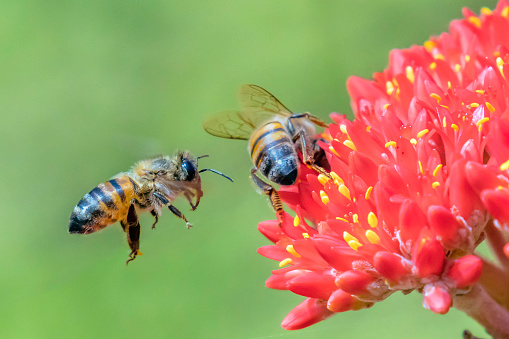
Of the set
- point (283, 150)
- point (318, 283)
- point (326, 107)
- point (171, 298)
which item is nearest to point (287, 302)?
point (171, 298)

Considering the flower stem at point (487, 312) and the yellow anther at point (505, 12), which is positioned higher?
the yellow anther at point (505, 12)

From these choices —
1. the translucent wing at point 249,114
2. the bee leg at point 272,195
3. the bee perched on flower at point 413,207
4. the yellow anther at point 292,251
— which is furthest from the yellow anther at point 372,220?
the translucent wing at point 249,114

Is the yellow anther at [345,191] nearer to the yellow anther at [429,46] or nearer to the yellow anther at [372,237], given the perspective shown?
the yellow anther at [372,237]

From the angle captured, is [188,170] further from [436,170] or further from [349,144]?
[436,170]

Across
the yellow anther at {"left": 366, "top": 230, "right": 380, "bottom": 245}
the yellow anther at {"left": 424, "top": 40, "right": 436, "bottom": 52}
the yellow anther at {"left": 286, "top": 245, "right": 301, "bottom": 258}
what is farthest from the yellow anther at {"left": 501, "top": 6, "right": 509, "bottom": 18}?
the yellow anther at {"left": 286, "top": 245, "right": 301, "bottom": 258}

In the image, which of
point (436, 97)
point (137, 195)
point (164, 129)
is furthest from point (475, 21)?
point (164, 129)
